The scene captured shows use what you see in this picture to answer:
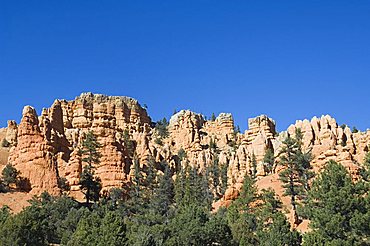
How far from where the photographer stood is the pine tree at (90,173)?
209 feet

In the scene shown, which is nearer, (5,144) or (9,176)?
(9,176)

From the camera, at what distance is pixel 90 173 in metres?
66.3

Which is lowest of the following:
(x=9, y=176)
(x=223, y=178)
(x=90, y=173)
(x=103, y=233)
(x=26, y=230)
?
(x=103, y=233)

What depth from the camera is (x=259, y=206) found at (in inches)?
2191

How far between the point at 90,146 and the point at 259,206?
25.3 meters

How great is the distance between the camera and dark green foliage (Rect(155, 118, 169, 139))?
120 meters

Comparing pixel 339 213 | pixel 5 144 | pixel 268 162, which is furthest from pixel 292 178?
pixel 5 144

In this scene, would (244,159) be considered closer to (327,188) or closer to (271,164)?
(271,164)

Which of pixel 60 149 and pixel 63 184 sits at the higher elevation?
pixel 60 149

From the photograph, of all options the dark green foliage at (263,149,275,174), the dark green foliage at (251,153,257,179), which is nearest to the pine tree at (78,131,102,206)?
the dark green foliage at (251,153,257,179)

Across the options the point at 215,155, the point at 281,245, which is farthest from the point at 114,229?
the point at 215,155

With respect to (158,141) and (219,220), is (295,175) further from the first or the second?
(158,141)

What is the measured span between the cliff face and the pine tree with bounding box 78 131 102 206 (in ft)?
5.49

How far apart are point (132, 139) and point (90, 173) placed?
1203 inches
